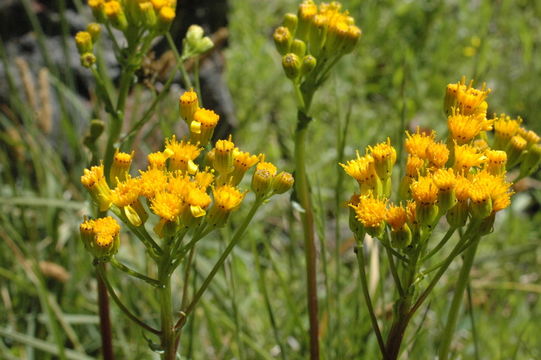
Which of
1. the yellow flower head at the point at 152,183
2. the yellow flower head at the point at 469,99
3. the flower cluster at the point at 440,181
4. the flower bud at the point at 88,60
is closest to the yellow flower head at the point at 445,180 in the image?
the flower cluster at the point at 440,181

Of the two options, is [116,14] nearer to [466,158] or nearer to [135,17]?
[135,17]

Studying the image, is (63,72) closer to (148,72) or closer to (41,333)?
(41,333)

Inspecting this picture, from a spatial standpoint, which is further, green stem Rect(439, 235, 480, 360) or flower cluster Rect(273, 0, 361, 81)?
flower cluster Rect(273, 0, 361, 81)

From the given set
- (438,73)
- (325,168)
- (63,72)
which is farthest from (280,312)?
(438,73)

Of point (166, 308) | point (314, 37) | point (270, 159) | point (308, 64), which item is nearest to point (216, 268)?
point (166, 308)

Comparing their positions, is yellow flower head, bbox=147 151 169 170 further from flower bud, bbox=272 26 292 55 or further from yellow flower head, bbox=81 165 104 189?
flower bud, bbox=272 26 292 55

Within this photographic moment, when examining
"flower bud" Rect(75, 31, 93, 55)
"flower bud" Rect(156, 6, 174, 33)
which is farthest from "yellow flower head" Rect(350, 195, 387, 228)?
"flower bud" Rect(75, 31, 93, 55)
